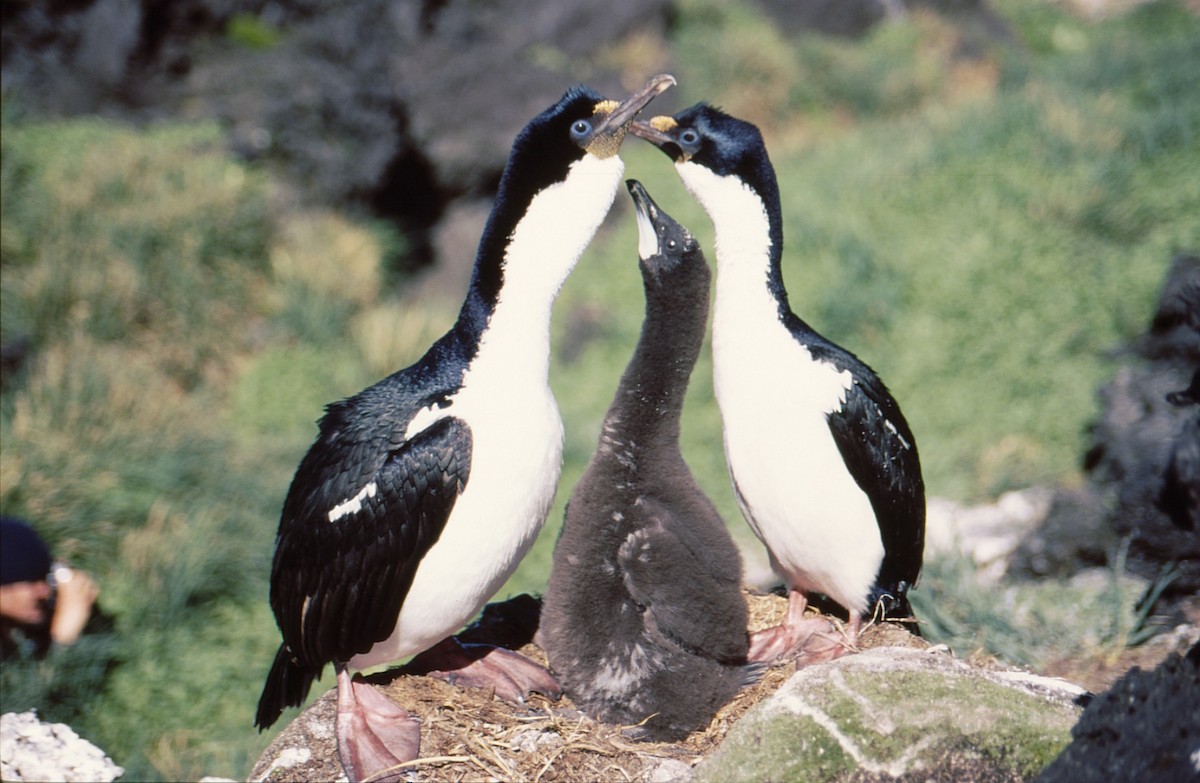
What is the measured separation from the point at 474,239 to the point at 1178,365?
6.38m

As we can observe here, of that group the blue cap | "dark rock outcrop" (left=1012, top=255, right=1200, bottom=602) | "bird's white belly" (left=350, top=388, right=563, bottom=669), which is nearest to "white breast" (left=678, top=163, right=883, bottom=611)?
"bird's white belly" (left=350, top=388, right=563, bottom=669)

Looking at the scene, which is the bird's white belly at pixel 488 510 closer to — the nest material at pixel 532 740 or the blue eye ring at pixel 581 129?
the nest material at pixel 532 740

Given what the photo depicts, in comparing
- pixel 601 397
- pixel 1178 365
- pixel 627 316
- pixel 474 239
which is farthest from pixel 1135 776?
pixel 474 239

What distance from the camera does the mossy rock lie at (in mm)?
2328

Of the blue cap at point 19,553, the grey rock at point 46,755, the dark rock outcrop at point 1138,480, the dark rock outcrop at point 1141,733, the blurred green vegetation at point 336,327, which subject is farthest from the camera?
the blurred green vegetation at point 336,327

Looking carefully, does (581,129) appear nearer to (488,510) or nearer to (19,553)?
(488,510)

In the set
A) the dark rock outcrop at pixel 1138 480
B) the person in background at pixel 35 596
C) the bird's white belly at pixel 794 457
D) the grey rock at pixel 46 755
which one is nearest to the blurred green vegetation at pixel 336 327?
the person in background at pixel 35 596

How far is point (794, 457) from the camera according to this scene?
2939 mm

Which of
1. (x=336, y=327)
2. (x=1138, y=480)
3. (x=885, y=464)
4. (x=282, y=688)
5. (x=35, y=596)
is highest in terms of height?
(x=885, y=464)

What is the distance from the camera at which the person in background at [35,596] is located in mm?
4871

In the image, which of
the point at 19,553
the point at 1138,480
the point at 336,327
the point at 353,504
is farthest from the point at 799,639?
the point at 336,327

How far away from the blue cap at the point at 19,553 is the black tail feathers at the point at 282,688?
7.97 ft

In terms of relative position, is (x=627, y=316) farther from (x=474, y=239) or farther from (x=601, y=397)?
(x=474, y=239)

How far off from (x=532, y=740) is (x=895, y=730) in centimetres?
90
